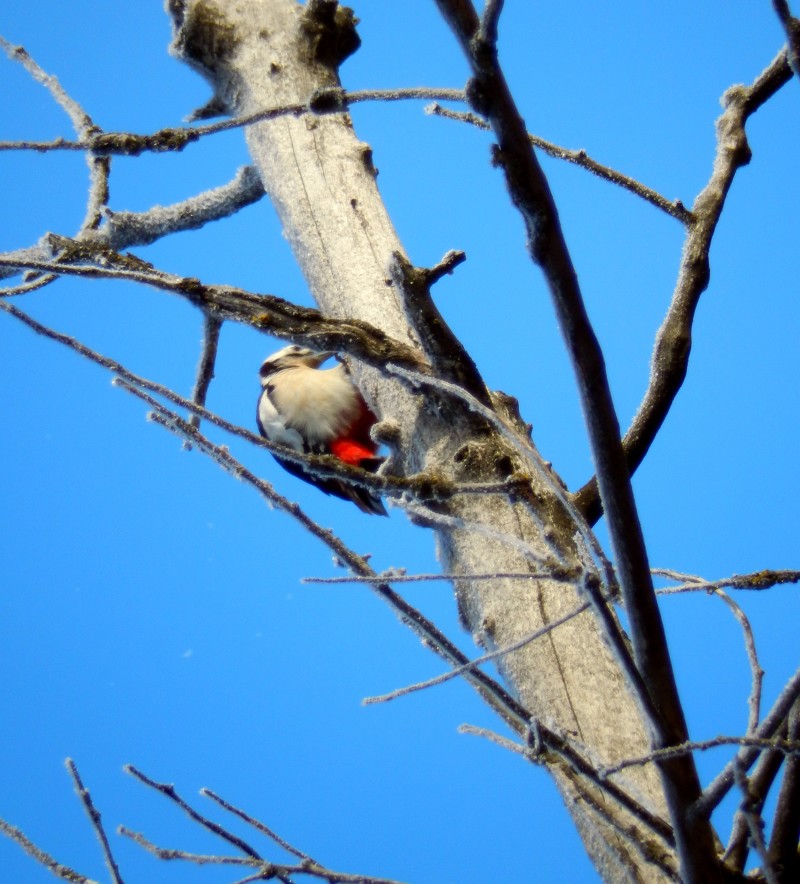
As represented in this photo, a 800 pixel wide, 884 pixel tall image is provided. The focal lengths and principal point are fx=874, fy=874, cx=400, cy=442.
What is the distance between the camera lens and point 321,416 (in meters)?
1.87

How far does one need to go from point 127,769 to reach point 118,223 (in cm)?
114

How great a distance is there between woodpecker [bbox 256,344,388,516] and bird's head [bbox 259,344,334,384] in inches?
2.5

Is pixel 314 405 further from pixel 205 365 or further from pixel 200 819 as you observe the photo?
pixel 200 819

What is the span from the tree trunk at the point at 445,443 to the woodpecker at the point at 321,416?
1.63 feet

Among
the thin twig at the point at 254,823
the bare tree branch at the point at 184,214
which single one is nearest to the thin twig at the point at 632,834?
the thin twig at the point at 254,823

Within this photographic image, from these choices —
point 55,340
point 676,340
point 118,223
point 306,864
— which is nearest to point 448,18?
point 55,340

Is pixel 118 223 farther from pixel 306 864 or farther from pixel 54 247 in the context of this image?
pixel 306 864

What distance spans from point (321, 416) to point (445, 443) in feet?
2.93

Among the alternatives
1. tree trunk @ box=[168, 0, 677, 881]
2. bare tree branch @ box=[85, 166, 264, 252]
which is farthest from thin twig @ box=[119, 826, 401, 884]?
bare tree branch @ box=[85, 166, 264, 252]

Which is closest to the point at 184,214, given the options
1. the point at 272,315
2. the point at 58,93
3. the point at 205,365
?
the point at 58,93

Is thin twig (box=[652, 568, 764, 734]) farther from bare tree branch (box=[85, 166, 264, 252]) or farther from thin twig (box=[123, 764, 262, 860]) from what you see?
bare tree branch (box=[85, 166, 264, 252])

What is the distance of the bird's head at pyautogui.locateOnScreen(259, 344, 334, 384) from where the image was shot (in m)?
2.11

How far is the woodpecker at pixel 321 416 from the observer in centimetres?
186

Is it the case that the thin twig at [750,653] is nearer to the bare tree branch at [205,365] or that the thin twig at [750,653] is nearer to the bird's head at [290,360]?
the bare tree branch at [205,365]
